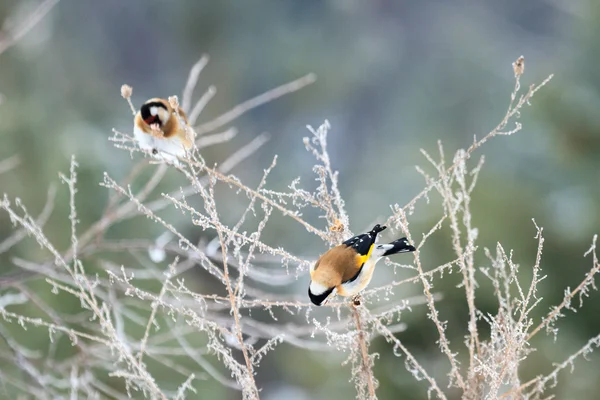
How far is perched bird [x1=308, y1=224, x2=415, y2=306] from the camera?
0.98 meters

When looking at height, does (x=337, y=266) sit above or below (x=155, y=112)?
below

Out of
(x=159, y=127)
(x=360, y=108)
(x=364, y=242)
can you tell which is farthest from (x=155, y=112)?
(x=360, y=108)

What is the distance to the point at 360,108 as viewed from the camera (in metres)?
5.87

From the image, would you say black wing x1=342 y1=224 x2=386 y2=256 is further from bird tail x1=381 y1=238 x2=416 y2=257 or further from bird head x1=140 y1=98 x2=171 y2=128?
bird head x1=140 y1=98 x2=171 y2=128

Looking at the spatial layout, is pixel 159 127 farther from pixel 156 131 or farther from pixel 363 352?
pixel 363 352

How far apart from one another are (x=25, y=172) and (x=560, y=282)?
7.16 ft

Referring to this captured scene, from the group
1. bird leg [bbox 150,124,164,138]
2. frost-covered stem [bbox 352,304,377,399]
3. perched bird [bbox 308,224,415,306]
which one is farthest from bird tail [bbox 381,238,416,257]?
bird leg [bbox 150,124,164,138]

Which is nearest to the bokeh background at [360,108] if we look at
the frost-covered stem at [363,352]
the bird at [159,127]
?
the bird at [159,127]

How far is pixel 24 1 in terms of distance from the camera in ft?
10.1

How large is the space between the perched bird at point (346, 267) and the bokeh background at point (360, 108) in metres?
0.48

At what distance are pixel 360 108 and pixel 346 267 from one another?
4.97 meters

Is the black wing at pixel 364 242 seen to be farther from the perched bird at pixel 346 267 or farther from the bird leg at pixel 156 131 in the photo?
the bird leg at pixel 156 131

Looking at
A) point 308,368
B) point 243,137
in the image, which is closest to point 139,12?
point 243,137

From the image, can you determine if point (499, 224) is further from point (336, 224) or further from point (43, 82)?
point (43, 82)
